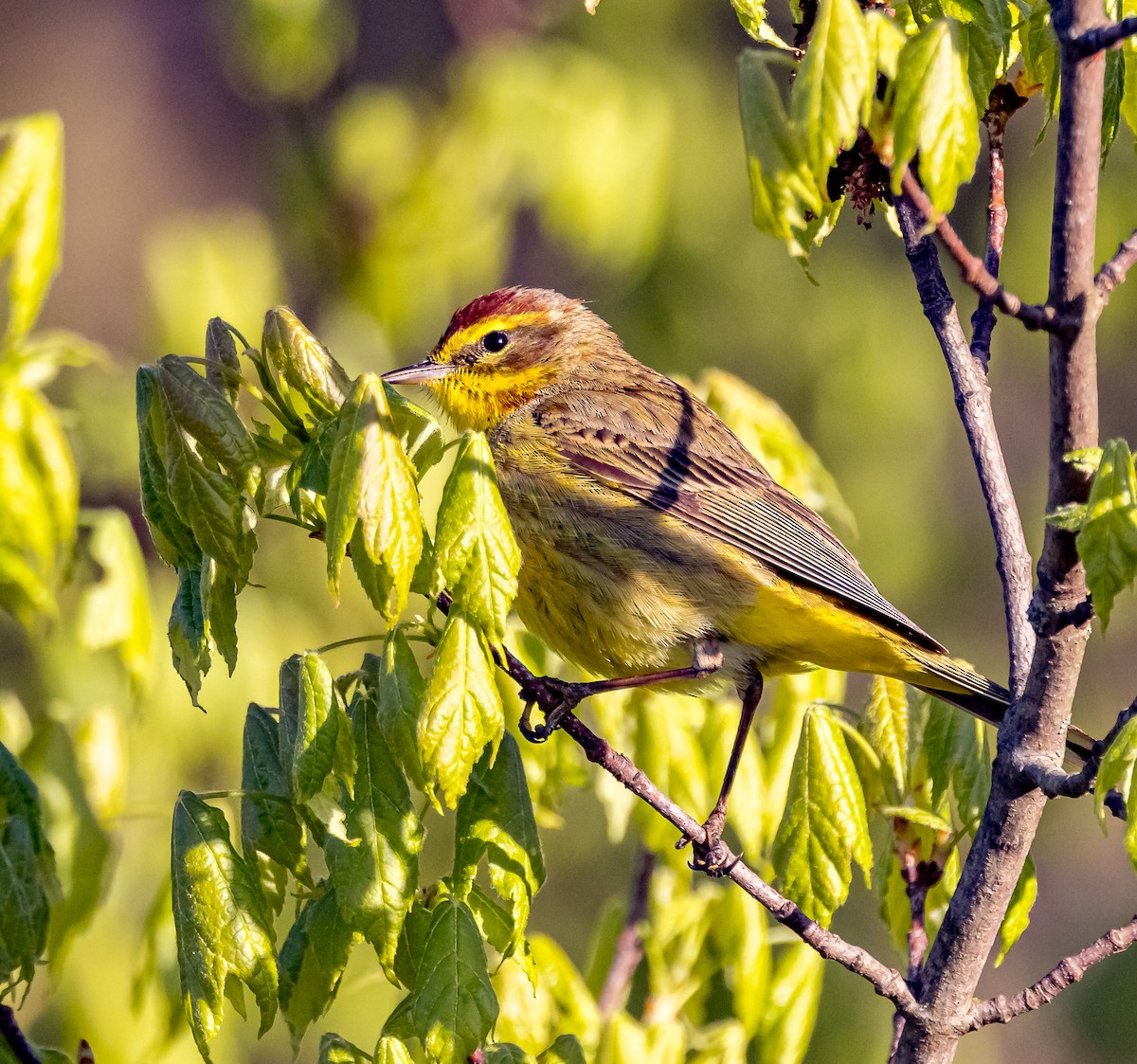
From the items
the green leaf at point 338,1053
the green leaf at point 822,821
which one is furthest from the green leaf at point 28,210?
the green leaf at point 822,821

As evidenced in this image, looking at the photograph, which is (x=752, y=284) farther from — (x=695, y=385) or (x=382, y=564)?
(x=382, y=564)

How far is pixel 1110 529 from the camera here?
7.55 ft

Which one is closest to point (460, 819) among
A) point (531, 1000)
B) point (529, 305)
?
point (531, 1000)

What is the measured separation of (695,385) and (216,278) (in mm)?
2307

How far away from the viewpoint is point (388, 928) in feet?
8.97

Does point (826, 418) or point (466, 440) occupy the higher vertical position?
point (466, 440)

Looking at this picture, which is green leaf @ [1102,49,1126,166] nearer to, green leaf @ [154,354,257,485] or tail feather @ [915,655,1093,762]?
tail feather @ [915,655,1093,762]

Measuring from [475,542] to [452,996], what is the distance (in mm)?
879

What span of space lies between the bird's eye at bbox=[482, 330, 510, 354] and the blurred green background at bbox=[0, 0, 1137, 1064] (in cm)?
115

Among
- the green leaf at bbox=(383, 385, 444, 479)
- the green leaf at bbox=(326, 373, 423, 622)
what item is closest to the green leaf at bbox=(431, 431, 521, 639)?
the green leaf at bbox=(326, 373, 423, 622)

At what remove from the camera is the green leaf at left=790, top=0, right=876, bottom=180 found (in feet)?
7.61

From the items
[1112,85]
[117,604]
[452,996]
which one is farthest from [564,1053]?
[1112,85]

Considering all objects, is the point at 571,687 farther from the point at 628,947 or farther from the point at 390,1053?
the point at 390,1053

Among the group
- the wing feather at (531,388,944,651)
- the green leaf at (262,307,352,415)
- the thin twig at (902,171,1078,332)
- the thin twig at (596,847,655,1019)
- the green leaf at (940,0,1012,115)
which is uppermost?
the green leaf at (940,0,1012,115)
